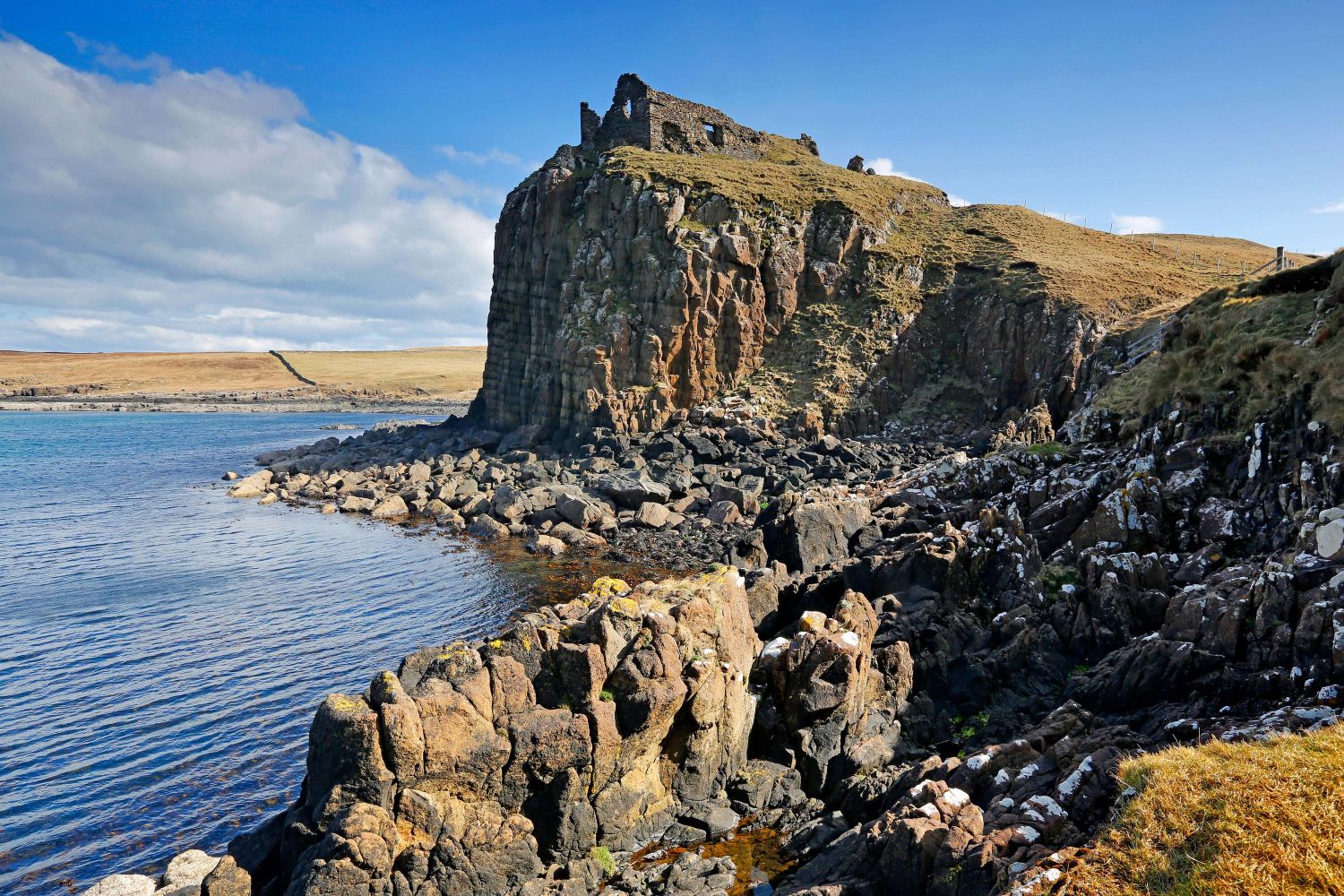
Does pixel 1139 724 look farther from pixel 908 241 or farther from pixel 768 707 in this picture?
pixel 908 241

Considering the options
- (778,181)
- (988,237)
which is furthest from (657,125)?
(988,237)

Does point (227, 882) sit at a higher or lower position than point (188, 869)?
higher

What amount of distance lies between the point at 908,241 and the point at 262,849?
8210 centimetres

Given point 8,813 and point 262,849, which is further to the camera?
point 8,813

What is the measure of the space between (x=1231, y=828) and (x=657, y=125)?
8779 cm

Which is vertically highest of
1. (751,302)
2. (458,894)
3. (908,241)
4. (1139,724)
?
(908,241)

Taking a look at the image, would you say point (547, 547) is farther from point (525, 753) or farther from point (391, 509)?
point (525, 753)

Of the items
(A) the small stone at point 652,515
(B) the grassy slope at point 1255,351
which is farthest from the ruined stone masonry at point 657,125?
(B) the grassy slope at point 1255,351

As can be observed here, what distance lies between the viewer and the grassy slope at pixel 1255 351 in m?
24.9

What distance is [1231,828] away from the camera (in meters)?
10.9

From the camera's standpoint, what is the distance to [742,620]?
21.2 meters

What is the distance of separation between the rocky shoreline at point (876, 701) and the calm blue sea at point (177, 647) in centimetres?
675

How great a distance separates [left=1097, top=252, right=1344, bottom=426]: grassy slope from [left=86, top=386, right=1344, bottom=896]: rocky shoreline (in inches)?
57.4

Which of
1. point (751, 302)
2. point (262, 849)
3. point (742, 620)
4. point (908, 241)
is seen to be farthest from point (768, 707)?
point (908, 241)
